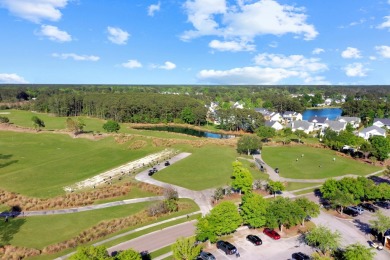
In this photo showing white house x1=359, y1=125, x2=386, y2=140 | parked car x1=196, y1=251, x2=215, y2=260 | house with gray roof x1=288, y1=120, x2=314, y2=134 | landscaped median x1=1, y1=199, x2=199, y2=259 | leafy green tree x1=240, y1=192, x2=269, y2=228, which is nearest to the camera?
parked car x1=196, y1=251, x2=215, y2=260

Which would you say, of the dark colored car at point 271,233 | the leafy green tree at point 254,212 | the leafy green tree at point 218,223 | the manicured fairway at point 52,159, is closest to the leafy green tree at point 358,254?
the dark colored car at point 271,233

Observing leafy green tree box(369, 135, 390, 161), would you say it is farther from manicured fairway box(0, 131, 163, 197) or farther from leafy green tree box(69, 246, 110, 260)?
leafy green tree box(69, 246, 110, 260)

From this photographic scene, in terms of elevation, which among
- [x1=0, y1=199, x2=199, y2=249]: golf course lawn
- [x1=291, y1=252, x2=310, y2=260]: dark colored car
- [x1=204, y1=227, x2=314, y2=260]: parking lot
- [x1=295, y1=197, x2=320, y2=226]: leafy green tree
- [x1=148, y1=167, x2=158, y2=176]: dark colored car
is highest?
[x1=295, y1=197, x2=320, y2=226]: leafy green tree

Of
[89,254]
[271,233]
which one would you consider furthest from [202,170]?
[89,254]

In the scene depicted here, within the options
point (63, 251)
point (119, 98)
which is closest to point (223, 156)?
point (63, 251)

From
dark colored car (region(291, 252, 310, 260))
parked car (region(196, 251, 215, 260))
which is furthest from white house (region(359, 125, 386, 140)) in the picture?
parked car (region(196, 251, 215, 260))

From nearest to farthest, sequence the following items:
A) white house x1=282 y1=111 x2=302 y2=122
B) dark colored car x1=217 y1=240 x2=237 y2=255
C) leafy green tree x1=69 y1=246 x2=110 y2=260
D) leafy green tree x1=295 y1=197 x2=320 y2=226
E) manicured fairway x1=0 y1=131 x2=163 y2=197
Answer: leafy green tree x1=69 y1=246 x2=110 y2=260
dark colored car x1=217 y1=240 x2=237 y2=255
leafy green tree x1=295 y1=197 x2=320 y2=226
manicured fairway x1=0 y1=131 x2=163 y2=197
white house x1=282 y1=111 x2=302 y2=122

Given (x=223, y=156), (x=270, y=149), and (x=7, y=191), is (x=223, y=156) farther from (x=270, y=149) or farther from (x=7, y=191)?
(x=7, y=191)
